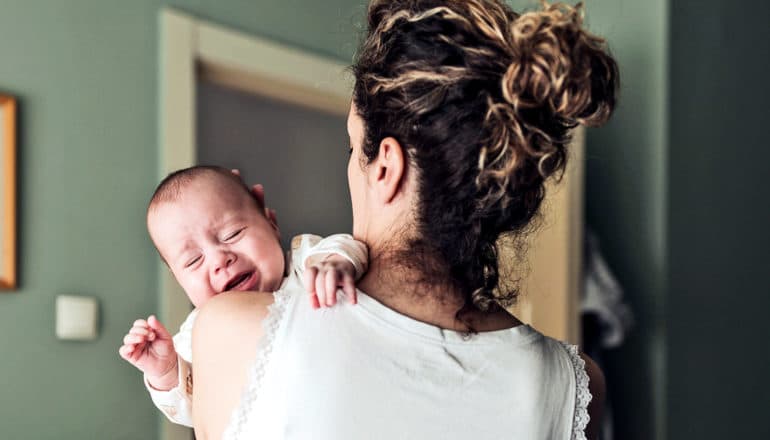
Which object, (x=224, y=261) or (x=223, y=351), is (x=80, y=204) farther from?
(x=223, y=351)

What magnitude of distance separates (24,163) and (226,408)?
1570mm

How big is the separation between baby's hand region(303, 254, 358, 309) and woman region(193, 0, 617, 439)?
0.04 feet

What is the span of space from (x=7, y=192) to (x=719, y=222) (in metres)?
2.42

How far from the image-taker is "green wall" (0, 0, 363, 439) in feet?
7.40

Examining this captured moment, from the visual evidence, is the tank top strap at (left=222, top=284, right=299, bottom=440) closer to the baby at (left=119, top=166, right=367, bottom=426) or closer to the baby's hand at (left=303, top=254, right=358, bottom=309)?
the baby's hand at (left=303, top=254, right=358, bottom=309)

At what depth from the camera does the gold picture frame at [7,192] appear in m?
2.21

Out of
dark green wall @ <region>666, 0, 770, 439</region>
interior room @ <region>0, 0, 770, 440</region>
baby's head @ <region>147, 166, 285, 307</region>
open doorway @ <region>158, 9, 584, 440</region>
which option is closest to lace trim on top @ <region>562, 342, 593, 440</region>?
baby's head @ <region>147, 166, 285, 307</region>

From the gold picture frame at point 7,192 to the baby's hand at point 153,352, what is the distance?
3.28ft

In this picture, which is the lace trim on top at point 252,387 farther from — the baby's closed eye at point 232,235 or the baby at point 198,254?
the baby's closed eye at point 232,235

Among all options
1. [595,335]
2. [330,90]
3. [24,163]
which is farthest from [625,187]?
[24,163]

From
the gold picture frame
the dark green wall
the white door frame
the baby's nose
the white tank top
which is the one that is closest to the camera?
the white tank top

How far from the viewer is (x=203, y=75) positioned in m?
2.84

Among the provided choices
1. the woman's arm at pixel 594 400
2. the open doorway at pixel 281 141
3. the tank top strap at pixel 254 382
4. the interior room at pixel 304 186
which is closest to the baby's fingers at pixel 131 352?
the tank top strap at pixel 254 382

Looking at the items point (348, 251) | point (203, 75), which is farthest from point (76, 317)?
point (348, 251)
